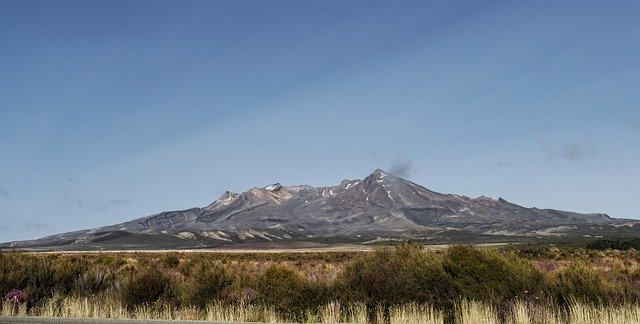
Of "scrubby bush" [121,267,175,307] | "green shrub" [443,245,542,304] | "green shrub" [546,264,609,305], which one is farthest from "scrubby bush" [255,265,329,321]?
"green shrub" [546,264,609,305]

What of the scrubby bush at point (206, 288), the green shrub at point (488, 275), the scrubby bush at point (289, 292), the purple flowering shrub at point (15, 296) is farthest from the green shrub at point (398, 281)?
the purple flowering shrub at point (15, 296)

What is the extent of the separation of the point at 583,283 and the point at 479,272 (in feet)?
7.70

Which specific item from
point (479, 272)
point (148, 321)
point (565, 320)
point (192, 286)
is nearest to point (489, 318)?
point (565, 320)

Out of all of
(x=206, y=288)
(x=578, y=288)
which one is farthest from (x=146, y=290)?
(x=578, y=288)

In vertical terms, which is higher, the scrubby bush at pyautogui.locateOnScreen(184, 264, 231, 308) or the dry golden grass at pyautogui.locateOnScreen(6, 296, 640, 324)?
the scrubby bush at pyautogui.locateOnScreen(184, 264, 231, 308)

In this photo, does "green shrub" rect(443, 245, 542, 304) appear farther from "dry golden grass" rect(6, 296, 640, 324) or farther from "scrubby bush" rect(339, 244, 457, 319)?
"dry golden grass" rect(6, 296, 640, 324)

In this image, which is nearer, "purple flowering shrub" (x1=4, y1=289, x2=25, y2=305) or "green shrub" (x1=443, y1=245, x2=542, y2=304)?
"green shrub" (x1=443, y1=245, x2=542, y2=304)

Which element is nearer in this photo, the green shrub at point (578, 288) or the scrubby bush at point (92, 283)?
the green shrub at point (578, 288)

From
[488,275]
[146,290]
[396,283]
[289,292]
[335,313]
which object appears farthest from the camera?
[146,290]

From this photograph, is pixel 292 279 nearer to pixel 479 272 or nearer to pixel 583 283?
pixel 479 272

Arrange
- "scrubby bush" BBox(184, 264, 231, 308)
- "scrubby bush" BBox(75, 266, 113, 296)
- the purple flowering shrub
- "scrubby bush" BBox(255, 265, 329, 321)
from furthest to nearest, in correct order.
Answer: "scrubby bush" BBox(75, 266, 113, 296) < "scrubby bush" BBox(184, 264, 231, 308) < the purple flowering shrub < "scrubby bush" BBox(255, 265, 329, 321)

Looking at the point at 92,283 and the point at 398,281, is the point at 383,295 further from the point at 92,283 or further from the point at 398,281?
the point at 92,283

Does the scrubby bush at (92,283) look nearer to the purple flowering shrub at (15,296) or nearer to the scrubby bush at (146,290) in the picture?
the scrubby bush at (146,290)

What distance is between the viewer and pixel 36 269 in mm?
17344
